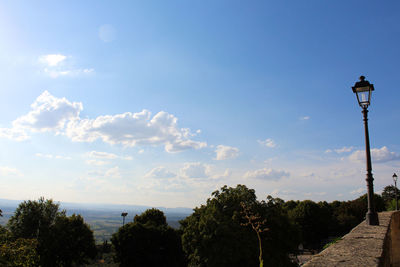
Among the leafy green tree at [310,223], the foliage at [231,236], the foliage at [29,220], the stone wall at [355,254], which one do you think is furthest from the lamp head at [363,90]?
the foliage at [29,220]

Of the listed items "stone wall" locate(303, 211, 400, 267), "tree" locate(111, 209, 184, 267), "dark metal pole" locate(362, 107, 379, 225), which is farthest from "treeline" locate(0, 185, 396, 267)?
"dark metal pole" locate(362, 107, 379, 225)

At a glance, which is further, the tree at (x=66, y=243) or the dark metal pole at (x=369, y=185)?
the tree at (x=66, y=243)

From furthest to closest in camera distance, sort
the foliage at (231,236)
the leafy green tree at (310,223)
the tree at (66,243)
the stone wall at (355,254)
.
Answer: the leafy green tree at (310,223) < the tree at (66,243) < the foliage at (231,236) < the stone wall at (355,254)

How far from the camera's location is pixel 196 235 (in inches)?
1089

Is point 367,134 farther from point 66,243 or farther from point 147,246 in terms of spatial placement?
point 66,243

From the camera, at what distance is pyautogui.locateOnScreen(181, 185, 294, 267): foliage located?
2484 centimetres

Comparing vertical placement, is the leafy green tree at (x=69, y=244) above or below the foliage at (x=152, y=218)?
below

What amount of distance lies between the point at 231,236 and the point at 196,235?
395 cm

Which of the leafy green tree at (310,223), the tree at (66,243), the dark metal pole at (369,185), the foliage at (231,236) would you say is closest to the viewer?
the dark metal pole at (369,185)

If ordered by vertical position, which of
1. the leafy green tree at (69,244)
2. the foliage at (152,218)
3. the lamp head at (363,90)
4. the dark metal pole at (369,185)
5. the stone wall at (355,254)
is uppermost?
the lamp head at (363,90)

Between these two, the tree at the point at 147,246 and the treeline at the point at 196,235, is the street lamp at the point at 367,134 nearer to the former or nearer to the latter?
the treeline at the point at 196,235

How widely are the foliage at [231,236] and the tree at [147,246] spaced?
11.5m

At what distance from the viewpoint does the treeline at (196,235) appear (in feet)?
81.6

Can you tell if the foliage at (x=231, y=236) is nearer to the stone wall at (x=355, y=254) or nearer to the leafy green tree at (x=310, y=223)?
the stone wall at (x=355, y=254)
